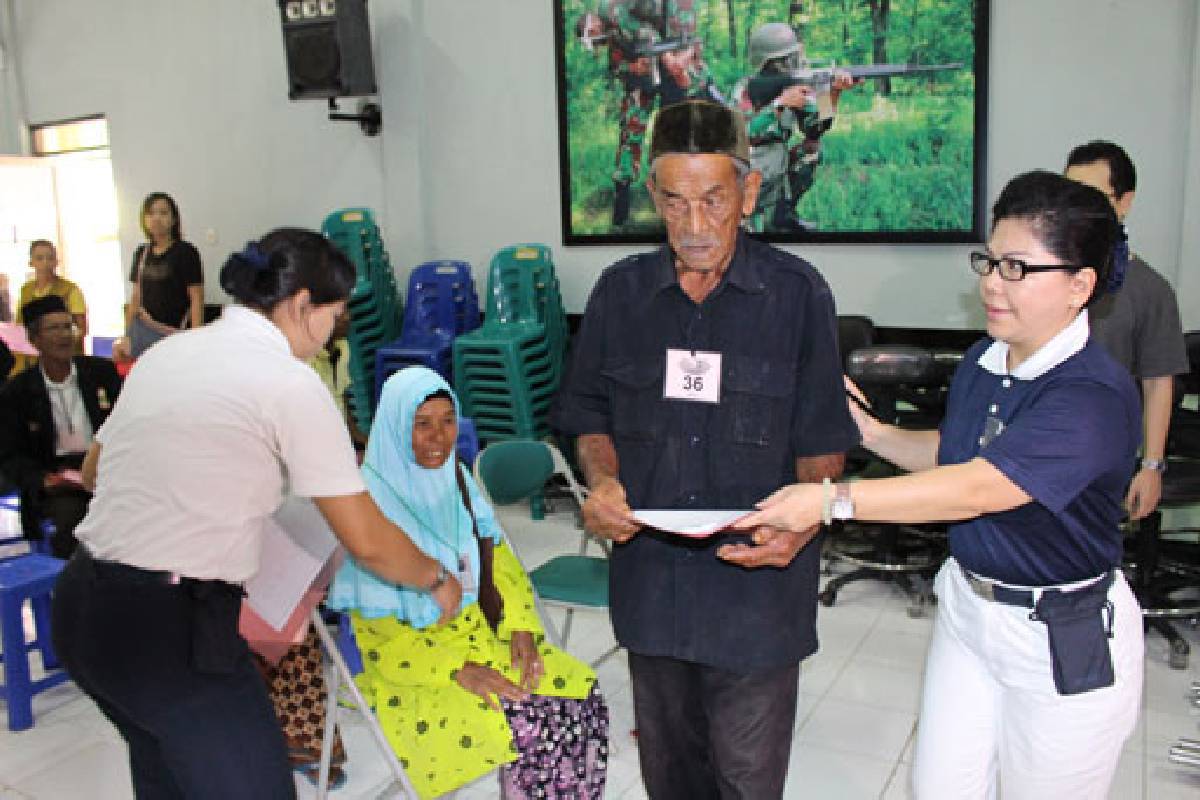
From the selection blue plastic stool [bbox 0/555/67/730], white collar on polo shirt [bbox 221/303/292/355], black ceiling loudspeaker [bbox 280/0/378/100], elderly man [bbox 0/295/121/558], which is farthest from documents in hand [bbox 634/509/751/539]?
black ceiling loudspeaker [bbox 280/0/378/100]

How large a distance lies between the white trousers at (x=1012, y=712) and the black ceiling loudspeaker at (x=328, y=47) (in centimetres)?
557

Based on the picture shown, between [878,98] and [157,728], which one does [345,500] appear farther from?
[878,98]

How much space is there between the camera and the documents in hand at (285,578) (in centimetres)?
198

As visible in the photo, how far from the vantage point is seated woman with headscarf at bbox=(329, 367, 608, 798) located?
244 cm

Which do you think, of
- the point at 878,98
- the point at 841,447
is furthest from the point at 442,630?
the point at 878,98

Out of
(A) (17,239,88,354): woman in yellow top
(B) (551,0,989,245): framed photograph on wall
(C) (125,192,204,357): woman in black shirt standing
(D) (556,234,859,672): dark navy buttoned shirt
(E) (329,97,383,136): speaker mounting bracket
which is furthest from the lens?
(A) (17,239,88,354): woman in yellow top

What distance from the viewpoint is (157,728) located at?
171cm

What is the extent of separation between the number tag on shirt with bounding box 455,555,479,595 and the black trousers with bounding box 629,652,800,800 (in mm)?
858

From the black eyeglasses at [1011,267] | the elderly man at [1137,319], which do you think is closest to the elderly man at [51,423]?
the black eyeglasses at [1011,267]

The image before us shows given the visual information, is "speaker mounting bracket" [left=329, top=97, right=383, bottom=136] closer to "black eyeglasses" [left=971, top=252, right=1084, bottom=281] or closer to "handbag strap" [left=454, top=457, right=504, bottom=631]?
"handbag strap" [left=454, top=457, right=504, bottom=631]

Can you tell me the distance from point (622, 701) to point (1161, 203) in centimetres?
337

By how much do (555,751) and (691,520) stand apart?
1.13m

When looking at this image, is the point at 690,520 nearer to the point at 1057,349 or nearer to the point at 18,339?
the point at 1057,349

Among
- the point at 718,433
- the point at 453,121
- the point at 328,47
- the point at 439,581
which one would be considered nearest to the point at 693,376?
the point at 718,433
